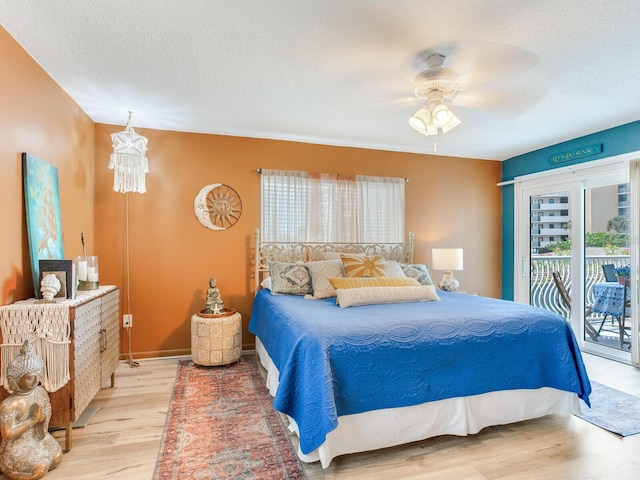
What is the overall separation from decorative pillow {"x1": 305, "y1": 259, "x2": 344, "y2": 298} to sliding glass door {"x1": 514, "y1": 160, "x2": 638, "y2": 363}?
2.82 metres

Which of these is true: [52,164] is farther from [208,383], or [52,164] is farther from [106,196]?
[208,383]

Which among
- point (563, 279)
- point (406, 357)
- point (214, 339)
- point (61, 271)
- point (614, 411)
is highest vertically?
point (61, 271)

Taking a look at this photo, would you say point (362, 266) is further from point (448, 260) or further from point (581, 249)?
point (581, 249)

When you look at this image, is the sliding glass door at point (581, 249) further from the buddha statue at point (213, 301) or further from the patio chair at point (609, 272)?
the buddha statue at point (213, 301)

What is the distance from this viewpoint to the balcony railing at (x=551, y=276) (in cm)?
401

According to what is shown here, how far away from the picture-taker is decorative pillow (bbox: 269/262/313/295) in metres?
3.49

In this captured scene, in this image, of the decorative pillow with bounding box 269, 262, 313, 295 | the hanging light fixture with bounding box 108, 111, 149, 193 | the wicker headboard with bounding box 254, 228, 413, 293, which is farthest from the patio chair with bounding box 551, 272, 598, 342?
the hanging light fixture with bounding box 108, 111, 149, 193

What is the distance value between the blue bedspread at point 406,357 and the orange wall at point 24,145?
1.72 m

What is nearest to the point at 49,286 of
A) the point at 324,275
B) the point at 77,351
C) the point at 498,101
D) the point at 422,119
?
the point at 77,351

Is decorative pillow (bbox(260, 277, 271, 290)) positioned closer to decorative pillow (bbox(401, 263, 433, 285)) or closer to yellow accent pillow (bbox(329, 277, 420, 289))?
yellow accent pillow (bbox(329, 277, 420, 289))

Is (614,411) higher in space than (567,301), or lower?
lower

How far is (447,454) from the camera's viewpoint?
81.6 inches

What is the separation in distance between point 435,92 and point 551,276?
3230 mm

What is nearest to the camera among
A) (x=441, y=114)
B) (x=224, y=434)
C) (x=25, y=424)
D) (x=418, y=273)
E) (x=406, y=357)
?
(x=25, y=424)
